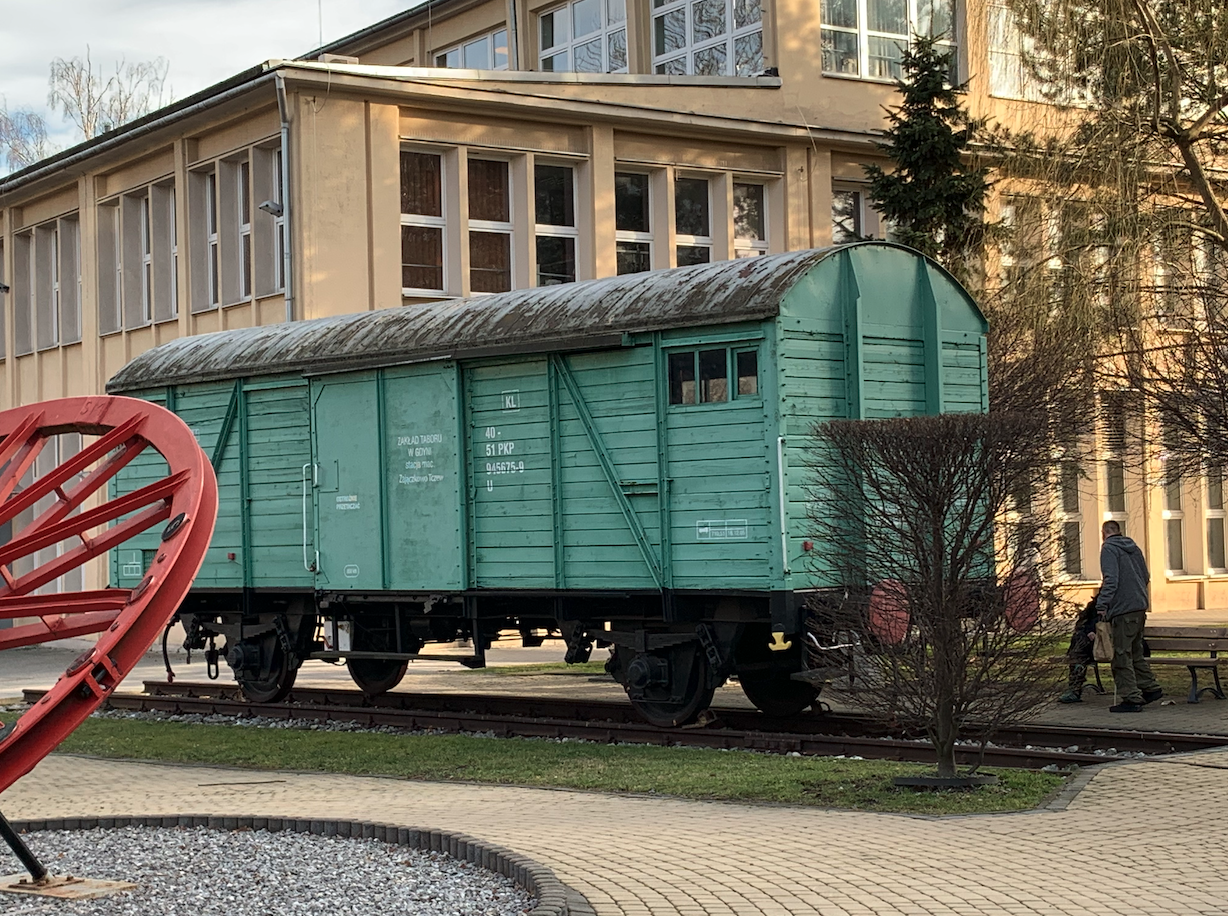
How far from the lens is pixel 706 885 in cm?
738

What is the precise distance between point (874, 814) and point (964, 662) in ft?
4.35

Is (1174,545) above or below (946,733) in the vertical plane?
above

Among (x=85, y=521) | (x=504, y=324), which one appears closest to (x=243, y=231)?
(x=504, y=324)

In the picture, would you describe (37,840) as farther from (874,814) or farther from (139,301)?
(139,301)

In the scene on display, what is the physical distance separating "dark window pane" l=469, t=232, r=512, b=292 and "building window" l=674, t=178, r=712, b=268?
2958 mm

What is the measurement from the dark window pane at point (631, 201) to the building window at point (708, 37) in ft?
9.54

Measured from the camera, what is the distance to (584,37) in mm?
31578

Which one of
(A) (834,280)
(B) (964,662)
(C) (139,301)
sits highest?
(C) (139,301)

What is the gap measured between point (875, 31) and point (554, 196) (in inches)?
261

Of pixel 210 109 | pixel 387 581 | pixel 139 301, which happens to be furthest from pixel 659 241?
pixel 387 581

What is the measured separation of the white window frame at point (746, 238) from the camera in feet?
90.9

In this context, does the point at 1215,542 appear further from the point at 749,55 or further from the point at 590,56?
the point at 590,56

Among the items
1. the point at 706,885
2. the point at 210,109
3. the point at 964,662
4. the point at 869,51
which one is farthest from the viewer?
the point at 869,51

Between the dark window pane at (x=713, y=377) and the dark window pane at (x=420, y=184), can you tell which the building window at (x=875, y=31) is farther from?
the dark window pane at (x=713, y=377)
